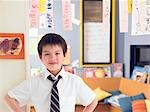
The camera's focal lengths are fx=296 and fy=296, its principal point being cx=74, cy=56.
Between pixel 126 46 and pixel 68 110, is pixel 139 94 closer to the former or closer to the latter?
pixel 126 46

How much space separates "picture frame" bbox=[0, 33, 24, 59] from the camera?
4.46 ft

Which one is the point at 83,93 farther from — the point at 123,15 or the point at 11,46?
the point at 123,15

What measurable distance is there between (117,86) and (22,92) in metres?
2.77

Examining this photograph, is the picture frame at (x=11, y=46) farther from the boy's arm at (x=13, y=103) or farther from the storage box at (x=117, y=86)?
the storage box at (x=117, y=86)

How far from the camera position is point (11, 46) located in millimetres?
1377

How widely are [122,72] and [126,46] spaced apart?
1.27ft

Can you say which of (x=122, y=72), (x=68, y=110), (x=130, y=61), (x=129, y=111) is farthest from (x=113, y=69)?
(x=68, y=110)

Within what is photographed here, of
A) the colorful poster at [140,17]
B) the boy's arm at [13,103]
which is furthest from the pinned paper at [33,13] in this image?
the boy's arm at [13,103]

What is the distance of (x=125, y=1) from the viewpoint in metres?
3.91

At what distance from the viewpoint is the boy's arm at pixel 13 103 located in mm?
1379

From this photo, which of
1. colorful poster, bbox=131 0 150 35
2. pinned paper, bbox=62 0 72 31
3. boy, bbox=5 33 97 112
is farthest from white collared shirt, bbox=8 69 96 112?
pinned paper, bbox=62 0 72 31

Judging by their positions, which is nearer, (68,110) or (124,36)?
(68,110)

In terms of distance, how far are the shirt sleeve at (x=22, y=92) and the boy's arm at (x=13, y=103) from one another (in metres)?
0.02

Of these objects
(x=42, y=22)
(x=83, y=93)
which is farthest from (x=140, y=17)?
(x=83, y=93)
